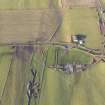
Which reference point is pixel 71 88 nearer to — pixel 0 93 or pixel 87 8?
pixel 0 93

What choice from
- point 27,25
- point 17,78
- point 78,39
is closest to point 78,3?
point 78,39

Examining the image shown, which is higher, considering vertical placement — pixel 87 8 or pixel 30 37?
pixel 87 8

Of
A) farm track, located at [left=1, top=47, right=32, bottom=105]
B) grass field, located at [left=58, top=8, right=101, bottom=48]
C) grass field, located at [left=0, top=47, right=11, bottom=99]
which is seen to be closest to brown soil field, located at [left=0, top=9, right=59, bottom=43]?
grass field, located at [left=58, top=8, right=101, bottom=48]

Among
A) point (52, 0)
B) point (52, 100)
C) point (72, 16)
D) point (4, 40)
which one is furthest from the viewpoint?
point (52, 0)

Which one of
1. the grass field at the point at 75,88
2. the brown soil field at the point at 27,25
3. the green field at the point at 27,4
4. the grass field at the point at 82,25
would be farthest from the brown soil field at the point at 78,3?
the grass field at the point at 75,88

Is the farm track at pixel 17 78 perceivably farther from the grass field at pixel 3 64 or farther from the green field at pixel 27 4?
the green field at pixel 27 4

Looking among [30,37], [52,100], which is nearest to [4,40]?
[30,37]
